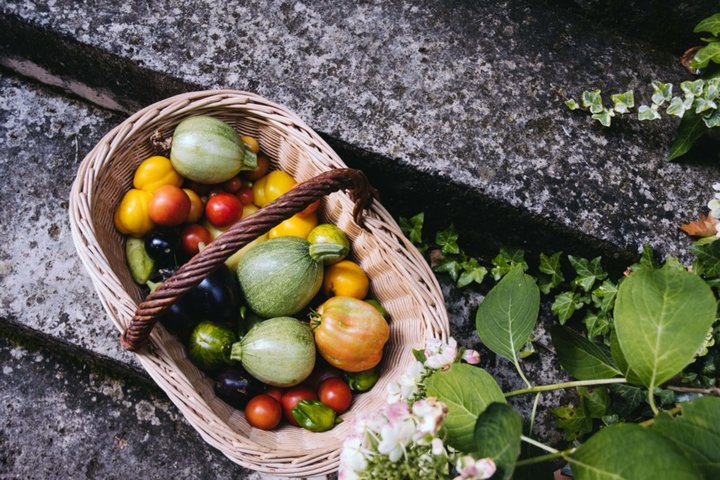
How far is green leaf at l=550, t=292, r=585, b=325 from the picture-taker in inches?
75.0

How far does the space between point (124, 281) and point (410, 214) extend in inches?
37.3

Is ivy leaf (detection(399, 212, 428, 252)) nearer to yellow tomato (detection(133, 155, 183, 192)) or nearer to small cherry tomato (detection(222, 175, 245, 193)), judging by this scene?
small cherry tomato (detection(222, 175, 245, 193))

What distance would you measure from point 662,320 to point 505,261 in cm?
110

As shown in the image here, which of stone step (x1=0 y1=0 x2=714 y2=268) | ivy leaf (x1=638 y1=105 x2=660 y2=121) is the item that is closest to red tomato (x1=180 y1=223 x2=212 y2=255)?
stone step (x1=0 y1=0 x2=714 y2=268)

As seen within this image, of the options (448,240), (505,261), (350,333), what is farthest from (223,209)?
(505,261)

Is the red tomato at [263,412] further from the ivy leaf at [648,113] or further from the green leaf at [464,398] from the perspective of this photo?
the ivy leaf at [648,113]

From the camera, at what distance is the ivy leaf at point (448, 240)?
1960mm

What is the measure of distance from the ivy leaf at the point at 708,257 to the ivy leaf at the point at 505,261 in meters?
0.51

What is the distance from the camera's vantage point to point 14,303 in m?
1.85

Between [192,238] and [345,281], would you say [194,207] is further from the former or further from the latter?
[345,281]

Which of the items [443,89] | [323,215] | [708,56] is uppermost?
[708,56]

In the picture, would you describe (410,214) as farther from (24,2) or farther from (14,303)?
(24,2)

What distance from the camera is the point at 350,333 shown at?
5.22 ft

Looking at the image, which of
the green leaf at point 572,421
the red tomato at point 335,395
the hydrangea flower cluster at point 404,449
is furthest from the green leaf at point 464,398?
the green leaf at point 572,421
